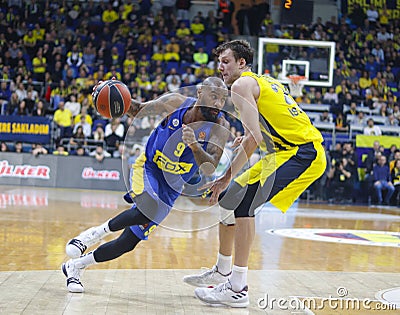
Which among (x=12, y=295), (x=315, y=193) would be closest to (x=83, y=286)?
(x=12, y=295)

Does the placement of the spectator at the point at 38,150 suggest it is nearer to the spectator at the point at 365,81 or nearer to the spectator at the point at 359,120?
the spectator at the point at 359,120

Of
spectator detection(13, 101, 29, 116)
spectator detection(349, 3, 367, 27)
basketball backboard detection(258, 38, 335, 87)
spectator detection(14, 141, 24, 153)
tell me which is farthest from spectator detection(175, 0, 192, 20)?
spectator detection(14, 141, 24, 153)

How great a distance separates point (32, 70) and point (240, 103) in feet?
52.8

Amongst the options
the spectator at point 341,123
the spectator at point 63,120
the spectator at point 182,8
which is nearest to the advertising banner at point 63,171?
the spectator at point 63,120

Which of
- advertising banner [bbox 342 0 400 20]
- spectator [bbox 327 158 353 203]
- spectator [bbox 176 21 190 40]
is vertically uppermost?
advertising banner [bbox 342 0 400 20]

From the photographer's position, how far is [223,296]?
15.1 ft

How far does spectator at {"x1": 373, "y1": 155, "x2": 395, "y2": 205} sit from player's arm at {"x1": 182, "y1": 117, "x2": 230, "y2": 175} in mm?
11901

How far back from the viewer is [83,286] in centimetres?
489

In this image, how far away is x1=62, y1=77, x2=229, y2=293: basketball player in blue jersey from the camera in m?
4.69

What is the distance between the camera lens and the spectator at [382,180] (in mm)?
16078

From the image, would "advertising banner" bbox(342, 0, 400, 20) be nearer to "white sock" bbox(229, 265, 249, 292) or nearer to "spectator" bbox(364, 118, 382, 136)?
"spectator" bbox(364, 118, 382, 136)

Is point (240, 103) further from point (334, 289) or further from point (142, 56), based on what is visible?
point (142, 56)

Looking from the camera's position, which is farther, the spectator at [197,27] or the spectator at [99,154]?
the spectator at [197,27]

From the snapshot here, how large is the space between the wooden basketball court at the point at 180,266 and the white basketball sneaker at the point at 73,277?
74 mm
